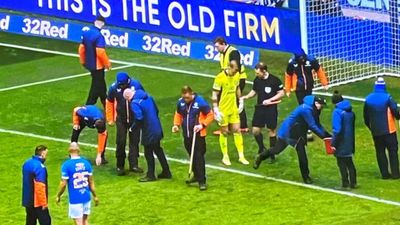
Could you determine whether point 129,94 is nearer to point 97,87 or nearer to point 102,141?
point 102,141

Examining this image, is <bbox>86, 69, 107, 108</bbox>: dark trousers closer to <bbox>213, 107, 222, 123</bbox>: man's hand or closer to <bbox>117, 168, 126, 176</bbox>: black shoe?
<bbox>117, 168, 126, 176</bbox>: black shoe

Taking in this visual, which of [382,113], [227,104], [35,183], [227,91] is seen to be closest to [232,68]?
[227,91]

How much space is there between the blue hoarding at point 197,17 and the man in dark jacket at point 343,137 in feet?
23.4

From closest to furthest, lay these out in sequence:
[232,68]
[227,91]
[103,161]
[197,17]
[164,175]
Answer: [164,175]
[232,68]
[227,91]
[103,161]
[197,17]

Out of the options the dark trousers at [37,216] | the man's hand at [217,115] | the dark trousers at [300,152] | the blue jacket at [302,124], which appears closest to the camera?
the dark trousers at [37,216]

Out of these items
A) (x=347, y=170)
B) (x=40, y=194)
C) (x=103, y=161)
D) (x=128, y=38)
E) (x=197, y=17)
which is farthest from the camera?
(x=128, y=38)

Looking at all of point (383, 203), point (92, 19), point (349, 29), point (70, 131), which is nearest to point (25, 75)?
point (92, 19)

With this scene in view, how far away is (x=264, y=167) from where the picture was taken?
22297 mm

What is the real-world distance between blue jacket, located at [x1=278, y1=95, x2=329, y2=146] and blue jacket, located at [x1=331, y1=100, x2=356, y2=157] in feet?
0.83

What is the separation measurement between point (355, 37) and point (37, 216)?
1227 centimetres

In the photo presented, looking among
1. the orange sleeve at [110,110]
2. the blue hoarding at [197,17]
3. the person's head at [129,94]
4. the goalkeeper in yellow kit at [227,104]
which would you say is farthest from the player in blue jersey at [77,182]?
the blue hoarding at [197,17]

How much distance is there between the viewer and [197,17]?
29.1 m

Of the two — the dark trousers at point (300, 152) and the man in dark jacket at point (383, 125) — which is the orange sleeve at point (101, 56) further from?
the man in dark jacket at point (383, 125)

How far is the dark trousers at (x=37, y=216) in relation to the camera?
18.3 metres
